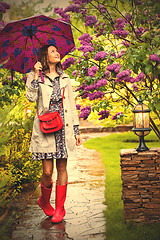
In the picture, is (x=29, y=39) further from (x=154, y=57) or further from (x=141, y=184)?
(x=141, y=184)

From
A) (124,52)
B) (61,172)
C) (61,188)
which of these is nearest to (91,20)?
(124,52)

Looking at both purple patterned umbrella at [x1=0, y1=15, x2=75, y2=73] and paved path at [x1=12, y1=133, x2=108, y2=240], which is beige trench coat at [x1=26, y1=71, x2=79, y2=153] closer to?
purple patterned umbrella at [x1=0, y1=15, x2=75, y2=73]

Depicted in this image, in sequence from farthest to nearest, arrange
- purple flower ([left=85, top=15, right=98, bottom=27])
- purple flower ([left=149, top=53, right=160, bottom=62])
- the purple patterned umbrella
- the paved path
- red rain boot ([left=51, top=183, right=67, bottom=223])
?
purple flower ([left=85, top=15, right=98, bottom=27]) → the purple patterned umbrella → red rain boot ([left=51, top=183, right=67, bottom=223]) → purple flower ([left=149, top=53, right=160, bottom=62]) → the paved path

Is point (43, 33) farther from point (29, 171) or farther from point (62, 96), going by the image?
point (29, 171)

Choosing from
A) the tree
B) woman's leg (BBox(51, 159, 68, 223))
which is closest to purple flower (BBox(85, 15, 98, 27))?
the tree

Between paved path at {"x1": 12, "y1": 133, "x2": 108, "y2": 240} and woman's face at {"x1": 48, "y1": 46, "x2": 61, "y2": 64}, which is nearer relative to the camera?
paved path at {"x1": 12, "y1": 133, "x2": 108, "y2": 240}

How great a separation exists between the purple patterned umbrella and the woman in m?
0.34

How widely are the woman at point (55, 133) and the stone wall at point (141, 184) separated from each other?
0.66m

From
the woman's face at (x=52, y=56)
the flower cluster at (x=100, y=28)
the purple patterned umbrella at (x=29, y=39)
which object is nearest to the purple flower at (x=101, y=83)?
the purple patterned umbrella at (x=29, y=39)

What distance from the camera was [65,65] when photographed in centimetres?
422

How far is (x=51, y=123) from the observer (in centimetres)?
295

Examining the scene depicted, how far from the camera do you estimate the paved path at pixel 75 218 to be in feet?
8.84

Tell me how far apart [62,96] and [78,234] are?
1.40m

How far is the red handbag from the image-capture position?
9.66ft
